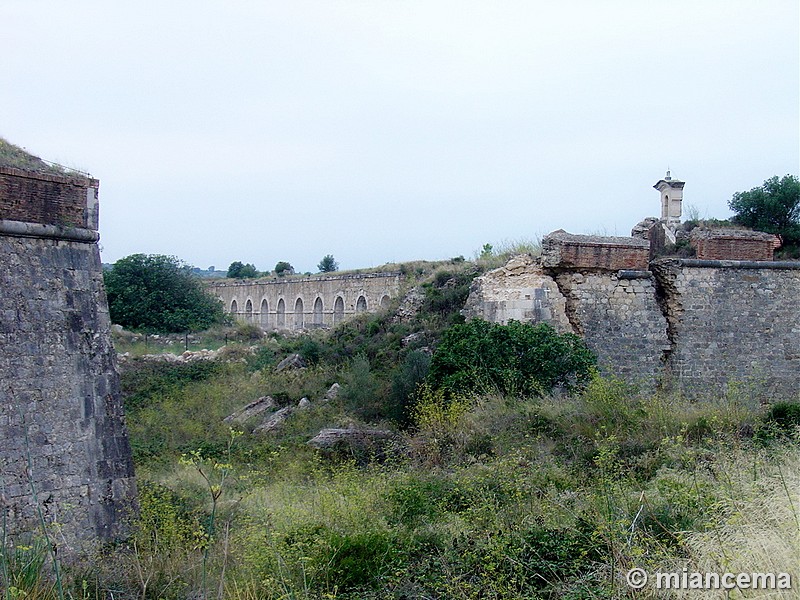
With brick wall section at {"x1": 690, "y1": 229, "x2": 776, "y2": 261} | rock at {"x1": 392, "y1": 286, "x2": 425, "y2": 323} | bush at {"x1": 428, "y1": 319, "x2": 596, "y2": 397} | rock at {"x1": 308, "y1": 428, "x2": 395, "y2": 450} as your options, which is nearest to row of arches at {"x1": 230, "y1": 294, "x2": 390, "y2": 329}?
rock at {"x1": 392, "y1": 286, "x2": 425, "y2": 323}

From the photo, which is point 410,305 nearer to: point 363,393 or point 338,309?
point 363,393

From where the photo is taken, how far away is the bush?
37.0ft

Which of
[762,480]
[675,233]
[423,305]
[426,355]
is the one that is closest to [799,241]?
[675,233]

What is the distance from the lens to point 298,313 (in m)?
38.5

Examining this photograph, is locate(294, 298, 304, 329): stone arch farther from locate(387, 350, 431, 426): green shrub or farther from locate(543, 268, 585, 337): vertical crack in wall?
locate(543, 268, 585, 337): vertical crack in wall

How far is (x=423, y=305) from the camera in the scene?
16484 mm

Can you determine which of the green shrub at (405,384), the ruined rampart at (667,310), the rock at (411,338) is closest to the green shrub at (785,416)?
the ruined rampart at (667,310)

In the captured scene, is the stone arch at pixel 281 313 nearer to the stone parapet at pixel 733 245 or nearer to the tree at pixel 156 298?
the tree at pixel 156 298

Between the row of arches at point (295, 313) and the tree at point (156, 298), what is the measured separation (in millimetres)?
6743

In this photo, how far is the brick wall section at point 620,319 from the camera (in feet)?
42.8

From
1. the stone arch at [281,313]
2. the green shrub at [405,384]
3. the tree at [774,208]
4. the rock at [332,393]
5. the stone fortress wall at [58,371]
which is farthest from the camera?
the stone arch at [281,313]

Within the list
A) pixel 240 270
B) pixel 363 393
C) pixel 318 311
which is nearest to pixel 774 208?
pixel 363 393

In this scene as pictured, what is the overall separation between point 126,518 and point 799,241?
1623cm

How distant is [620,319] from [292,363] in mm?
7351
